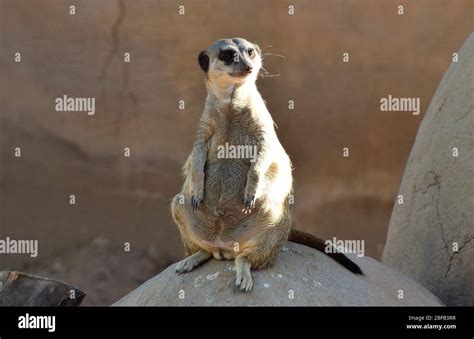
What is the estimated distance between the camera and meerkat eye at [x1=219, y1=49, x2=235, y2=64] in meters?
7.20

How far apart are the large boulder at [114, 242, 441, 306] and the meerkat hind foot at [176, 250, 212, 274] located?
38 millimetres

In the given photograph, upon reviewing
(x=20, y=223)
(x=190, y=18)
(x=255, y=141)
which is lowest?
(x=20, y=223)

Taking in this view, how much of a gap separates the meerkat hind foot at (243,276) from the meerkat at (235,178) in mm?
10

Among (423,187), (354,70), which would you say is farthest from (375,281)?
(354,70)

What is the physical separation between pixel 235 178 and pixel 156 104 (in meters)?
5.73

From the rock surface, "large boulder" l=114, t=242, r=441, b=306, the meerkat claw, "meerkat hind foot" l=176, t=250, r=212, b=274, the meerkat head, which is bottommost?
the rock surface

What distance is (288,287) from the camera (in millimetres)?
7062

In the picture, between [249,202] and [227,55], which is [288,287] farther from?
[227,55]

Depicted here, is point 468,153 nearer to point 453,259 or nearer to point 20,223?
point 453,259

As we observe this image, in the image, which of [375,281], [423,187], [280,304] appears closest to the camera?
[280,304]

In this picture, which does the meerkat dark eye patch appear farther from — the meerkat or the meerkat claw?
the meerkat claw

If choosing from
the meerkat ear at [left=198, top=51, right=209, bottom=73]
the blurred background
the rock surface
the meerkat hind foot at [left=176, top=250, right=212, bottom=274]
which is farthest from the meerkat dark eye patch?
the blurred background
